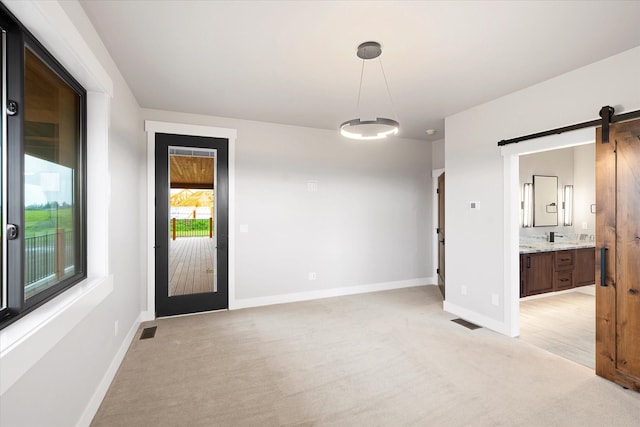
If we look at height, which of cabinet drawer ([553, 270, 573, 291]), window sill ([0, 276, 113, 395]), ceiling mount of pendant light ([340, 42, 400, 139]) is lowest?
Result: cabinet drawer ([553, 270, 573, 291])

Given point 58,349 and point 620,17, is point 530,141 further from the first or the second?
point 58,349

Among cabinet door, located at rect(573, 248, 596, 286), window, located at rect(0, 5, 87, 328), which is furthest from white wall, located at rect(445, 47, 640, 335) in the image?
window, located at rect(0, 5, 87, 328)

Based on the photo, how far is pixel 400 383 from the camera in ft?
8.20

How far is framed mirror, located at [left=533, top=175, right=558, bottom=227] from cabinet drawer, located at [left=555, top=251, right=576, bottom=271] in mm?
664

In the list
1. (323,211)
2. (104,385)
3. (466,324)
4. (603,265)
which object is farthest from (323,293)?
(603,265)

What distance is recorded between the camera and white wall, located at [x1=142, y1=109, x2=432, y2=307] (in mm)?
4461

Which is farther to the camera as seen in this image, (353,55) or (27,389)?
(353,55)

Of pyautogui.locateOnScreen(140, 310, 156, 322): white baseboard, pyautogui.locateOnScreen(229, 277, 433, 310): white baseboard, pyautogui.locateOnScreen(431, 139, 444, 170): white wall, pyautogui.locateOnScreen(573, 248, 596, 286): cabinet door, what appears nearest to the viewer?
pyautogui.locateOnScreen(140, 310, 156, 322): white baseboard

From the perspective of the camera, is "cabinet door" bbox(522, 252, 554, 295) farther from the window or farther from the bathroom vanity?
the window

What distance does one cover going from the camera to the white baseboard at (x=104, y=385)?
2008 millimetres

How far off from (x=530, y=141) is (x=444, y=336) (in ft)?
7.14

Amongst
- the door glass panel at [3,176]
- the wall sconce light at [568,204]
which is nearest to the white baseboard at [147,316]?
the door glass panel at [3,176]

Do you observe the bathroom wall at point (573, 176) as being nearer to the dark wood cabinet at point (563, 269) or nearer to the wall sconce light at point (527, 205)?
the wall sconce light at point (527, 205)

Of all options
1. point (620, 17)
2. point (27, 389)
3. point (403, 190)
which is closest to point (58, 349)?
point (27, 389)
